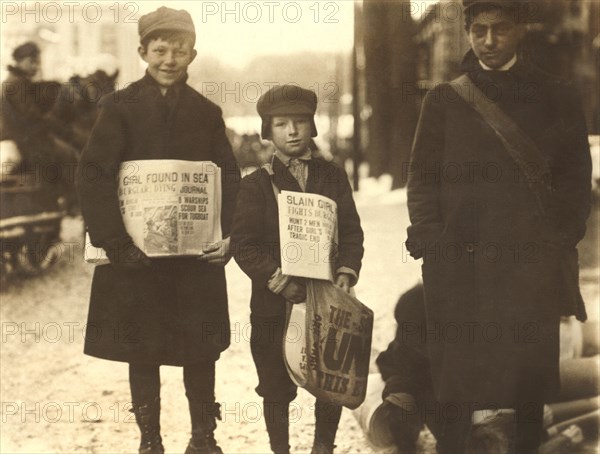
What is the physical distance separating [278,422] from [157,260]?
0.93m

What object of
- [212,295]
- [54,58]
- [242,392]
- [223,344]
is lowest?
[242,392]

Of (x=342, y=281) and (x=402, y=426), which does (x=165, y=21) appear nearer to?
(x=342, y=281)

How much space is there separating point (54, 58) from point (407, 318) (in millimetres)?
2084

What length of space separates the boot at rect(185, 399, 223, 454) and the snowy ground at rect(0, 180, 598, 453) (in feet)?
0.19

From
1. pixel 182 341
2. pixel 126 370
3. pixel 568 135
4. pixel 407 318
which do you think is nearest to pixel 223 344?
pixel 182 341

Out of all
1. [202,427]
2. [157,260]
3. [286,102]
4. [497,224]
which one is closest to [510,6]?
[497,224]

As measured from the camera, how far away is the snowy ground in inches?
148

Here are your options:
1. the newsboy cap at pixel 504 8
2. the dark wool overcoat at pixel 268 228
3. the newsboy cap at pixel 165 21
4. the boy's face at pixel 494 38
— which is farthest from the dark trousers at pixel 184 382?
the newsboy cap at pixel 504 8

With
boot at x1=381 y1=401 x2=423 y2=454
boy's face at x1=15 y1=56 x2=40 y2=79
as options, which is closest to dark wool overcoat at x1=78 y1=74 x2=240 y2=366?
boy's face at x1=15 y1=56 x2=40 y2=79

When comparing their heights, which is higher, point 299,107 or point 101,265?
point 299,107

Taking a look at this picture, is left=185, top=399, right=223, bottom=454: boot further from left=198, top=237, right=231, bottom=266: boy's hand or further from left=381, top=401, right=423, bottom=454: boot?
left=381, top=401, right=423, bottom=454: boot

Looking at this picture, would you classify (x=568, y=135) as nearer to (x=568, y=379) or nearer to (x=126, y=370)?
(x=568, y=379)

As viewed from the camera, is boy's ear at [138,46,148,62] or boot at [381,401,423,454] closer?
boy's ear at [138,46,148,62]

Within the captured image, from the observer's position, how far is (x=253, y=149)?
371cm
